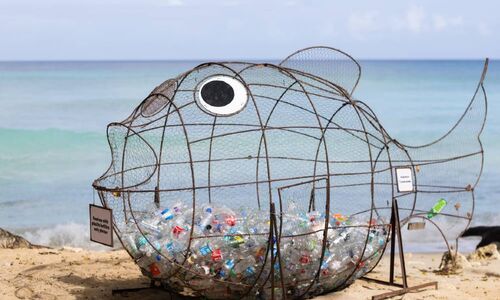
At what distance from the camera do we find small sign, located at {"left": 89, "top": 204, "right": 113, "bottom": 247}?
702cm

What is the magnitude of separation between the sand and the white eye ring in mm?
1840

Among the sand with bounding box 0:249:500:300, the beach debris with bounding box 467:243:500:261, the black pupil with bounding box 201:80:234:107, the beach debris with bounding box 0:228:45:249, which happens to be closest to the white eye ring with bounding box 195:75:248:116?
the black pupil with bounding box 201:80:234:107

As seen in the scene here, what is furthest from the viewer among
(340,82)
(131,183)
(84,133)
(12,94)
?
(12,94)

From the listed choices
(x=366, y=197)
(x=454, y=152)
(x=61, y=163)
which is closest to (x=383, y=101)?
(x=61, y=163)

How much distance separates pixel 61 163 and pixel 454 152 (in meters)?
17.2

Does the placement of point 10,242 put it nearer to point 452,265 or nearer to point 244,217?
point 244,217

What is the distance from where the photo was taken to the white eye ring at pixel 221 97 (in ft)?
24.5

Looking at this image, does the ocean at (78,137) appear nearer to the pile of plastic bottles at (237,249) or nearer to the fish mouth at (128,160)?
the fish mouth at (128,160)

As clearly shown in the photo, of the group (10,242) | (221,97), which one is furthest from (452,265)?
(10,242)

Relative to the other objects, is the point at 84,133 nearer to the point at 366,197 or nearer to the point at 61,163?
the point at 61,163

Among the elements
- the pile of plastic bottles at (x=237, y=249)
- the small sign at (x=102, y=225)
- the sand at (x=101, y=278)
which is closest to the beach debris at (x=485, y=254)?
the sand at (x=101, y=278)

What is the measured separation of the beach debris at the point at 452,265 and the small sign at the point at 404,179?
196cm

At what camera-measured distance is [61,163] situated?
2477 cm

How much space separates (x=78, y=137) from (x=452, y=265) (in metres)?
22.1
